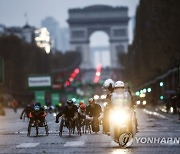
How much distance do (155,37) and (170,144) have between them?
7179 cm

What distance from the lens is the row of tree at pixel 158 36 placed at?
7012 centimetres

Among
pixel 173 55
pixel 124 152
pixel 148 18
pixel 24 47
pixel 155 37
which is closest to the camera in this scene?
pixel 124 152

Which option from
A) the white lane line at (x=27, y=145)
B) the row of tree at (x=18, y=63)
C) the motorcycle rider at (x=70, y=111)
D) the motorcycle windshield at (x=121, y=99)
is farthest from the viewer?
the row of tree at (x=18, y=63)

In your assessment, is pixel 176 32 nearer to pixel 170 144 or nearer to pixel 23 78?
pixel 170 144

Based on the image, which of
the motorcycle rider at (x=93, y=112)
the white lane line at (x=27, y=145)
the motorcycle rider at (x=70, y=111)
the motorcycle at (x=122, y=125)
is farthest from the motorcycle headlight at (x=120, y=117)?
the motorcycle rider at (x=93, y=112)

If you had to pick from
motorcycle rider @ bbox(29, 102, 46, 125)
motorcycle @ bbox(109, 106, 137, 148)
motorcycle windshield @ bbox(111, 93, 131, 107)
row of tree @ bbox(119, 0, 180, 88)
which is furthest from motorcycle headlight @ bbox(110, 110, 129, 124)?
row of tree @ bbox(119, 0, 180, 88)

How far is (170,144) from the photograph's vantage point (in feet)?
78.1

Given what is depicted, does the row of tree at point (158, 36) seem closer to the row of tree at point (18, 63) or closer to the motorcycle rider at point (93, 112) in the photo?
the row of tree at point (18, 63)

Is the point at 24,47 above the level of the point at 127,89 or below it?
above

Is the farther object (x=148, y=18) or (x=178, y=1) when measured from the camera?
(x=148, y=18)

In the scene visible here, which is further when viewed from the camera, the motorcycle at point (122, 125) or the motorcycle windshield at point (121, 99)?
the motorcycle windshield at point (121, 99)

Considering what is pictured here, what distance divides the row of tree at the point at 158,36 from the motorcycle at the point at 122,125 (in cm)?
4348

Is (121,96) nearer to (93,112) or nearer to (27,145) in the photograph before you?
(27,145)

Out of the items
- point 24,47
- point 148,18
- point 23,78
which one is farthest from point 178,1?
point 24,47
